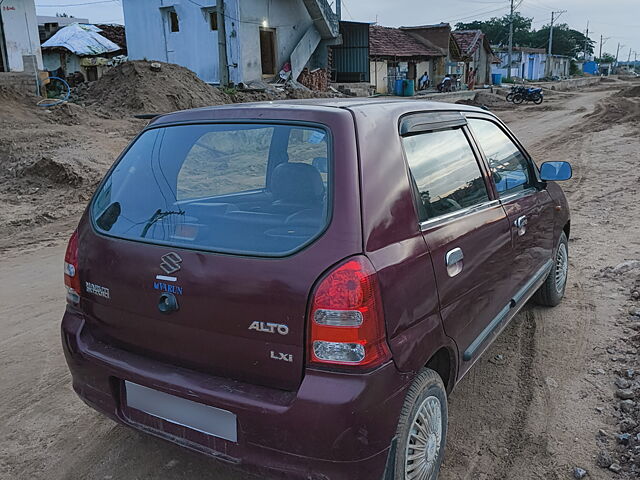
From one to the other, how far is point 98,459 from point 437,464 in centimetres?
164

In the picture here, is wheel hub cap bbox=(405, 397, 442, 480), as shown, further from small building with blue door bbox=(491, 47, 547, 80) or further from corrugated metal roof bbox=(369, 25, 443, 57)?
small building with blue door bbox=(491, 47, 547, 80)

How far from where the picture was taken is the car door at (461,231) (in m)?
2.48

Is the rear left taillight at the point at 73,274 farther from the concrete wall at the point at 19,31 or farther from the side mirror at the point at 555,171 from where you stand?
the concrete wall at the point at 19,31

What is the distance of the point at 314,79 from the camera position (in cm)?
2675

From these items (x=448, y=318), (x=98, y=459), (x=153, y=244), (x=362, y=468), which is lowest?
(x=98, y=459)

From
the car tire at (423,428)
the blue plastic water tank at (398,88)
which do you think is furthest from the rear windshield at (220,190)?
the blue plastic water tank at (398,88)

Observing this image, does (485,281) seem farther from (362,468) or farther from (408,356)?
(362,468)

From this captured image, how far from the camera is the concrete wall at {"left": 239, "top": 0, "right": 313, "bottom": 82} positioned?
23.7m

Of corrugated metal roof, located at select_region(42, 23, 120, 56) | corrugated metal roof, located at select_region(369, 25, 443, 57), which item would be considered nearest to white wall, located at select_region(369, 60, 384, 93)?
corrugated metal roof, located at select_region(369, 25, 443, 57)

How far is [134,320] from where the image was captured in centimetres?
236

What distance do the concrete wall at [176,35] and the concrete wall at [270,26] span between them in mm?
1132

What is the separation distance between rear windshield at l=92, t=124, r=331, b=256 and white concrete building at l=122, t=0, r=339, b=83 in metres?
21.7

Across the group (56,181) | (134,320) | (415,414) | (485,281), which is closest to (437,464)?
(415,414)

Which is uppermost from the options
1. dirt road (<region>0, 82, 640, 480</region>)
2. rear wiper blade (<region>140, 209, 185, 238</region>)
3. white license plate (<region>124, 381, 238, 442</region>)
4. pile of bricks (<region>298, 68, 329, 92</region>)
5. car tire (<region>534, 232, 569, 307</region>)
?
pile of bricks (<region>298, 68, 329, 92</region>)
